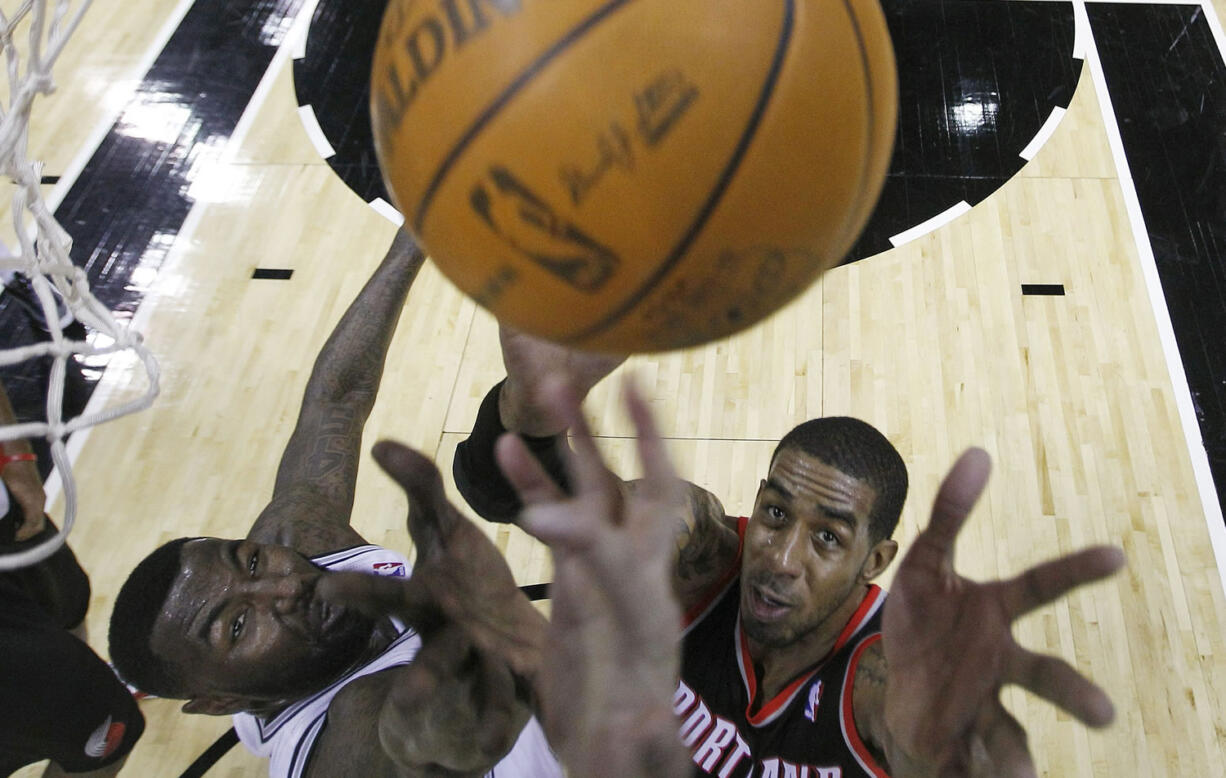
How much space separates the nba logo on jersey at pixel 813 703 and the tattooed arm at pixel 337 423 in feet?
3.80

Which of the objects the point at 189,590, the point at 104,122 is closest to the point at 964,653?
the point at 189,590

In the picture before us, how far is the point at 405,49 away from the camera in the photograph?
143 centimetres

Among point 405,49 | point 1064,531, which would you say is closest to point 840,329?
point 1064,531

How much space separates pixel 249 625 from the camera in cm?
212

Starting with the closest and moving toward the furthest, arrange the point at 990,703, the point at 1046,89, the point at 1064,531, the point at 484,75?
the point at 484,75 < the point at 990,703 < the point at 1064,531 < the point at 1046,89

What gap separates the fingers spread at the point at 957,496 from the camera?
1523mm

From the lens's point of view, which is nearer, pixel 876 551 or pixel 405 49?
pixel 405 49

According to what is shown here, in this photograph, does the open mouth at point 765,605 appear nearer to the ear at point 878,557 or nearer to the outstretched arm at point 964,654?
the ear at point 878,557

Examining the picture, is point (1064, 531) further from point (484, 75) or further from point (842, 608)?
point (484, 75)

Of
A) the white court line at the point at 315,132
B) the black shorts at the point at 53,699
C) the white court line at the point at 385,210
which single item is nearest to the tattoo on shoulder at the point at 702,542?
the black shorts at the point at 53,699

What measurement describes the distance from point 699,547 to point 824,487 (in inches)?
12.5

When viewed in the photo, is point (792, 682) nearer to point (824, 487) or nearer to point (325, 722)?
point (824, 487)

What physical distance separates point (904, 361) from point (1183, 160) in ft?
5.46
